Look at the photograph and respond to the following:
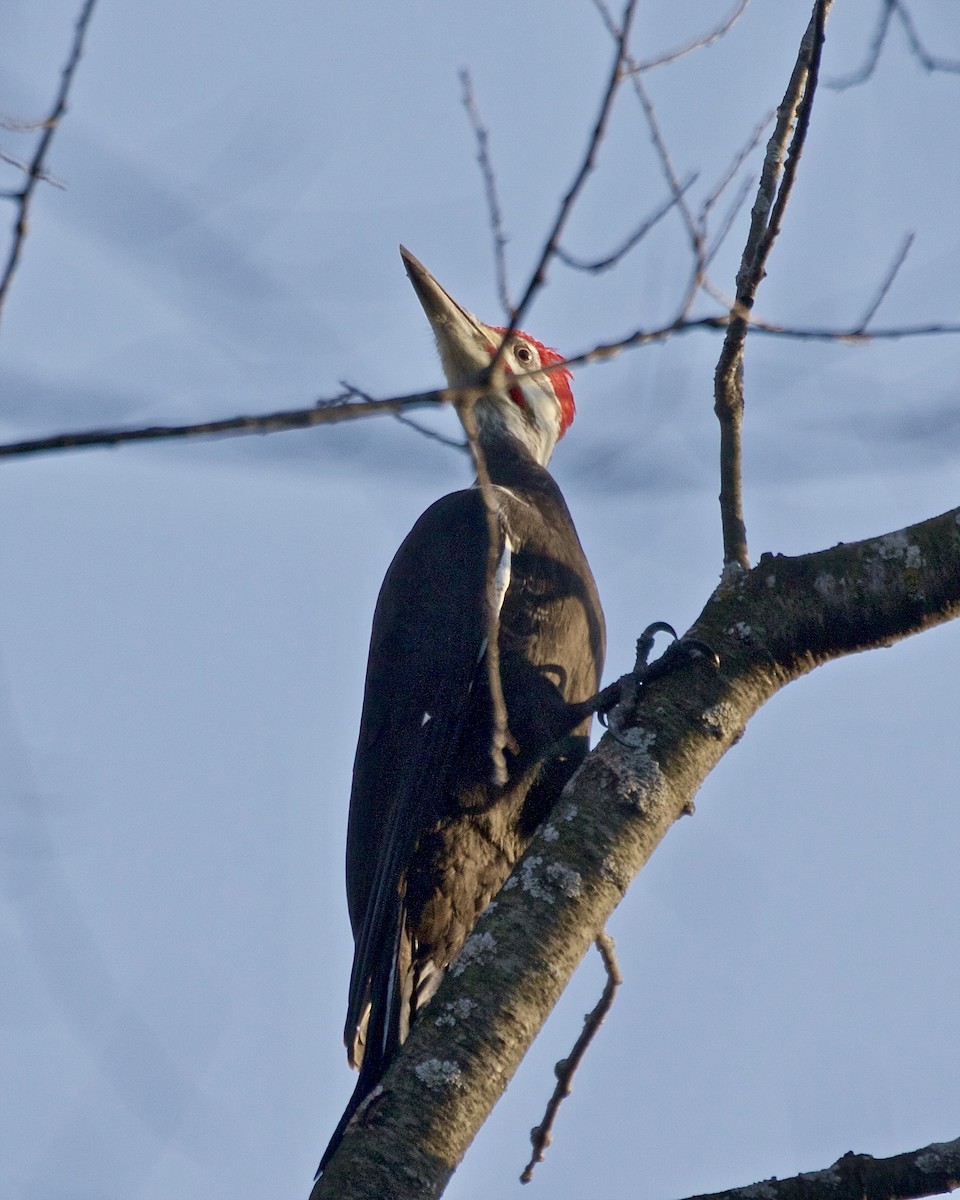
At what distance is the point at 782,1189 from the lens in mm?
1995

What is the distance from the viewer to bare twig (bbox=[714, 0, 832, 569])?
252 centimetres

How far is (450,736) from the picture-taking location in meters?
3.63

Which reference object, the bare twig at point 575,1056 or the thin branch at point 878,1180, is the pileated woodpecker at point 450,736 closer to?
the bare twig at point 575,1056

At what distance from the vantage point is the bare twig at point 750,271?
8.26ft

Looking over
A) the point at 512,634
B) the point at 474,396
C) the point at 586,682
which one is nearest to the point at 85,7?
the point at 474,396

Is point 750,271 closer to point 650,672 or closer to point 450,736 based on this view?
point 650,672

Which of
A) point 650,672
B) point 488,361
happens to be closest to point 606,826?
point 650,672

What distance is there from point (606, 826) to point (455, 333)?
2919 mm

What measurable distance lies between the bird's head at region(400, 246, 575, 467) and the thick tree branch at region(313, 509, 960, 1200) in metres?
2.35

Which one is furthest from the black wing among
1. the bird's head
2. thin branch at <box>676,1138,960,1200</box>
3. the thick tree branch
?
thin branch at <box>676,1138,960,1200</box>

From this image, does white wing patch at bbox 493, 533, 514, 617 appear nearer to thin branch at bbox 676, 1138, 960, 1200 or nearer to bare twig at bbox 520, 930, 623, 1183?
bare twig at bbox 520, 930, 623, 1183

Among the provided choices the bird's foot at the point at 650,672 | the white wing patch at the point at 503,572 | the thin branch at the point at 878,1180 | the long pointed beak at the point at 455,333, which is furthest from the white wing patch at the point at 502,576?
the thin branch at the point at 878,1180

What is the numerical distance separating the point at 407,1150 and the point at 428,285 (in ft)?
11.7

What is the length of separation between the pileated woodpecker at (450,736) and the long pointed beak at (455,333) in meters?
0.89
